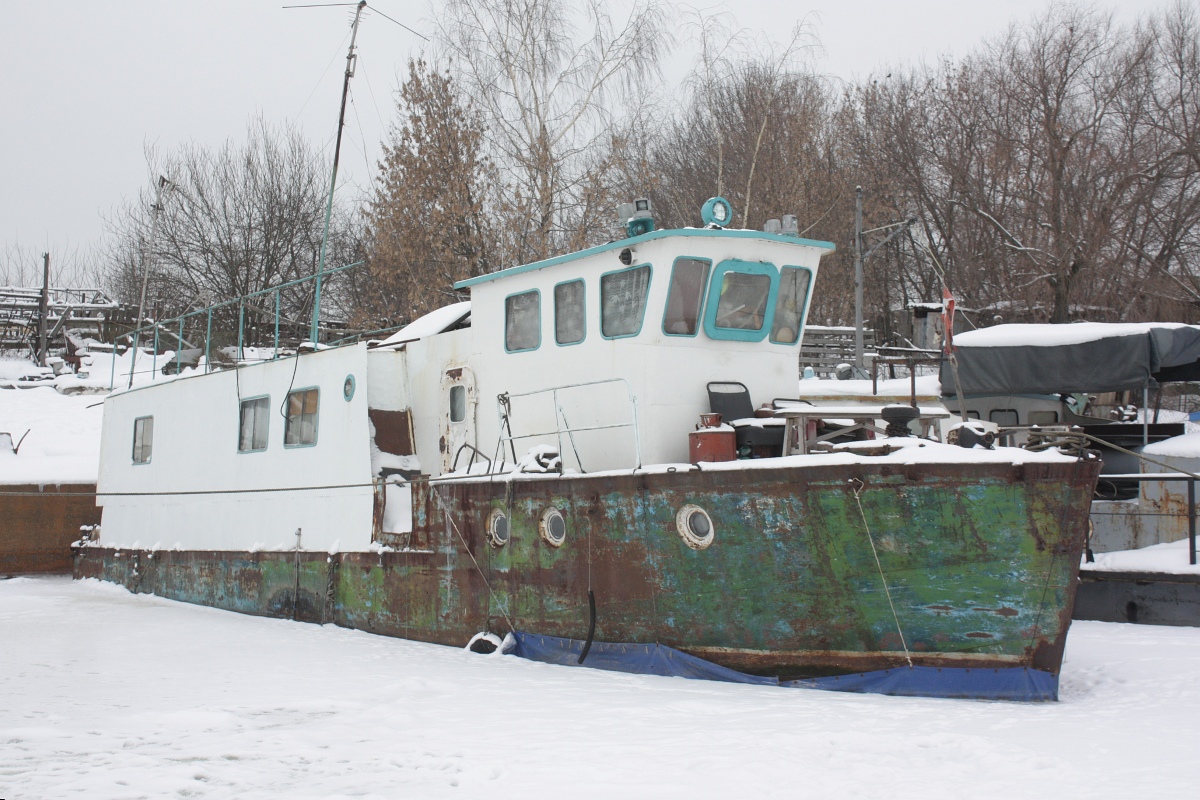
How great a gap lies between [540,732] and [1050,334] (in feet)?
40.7

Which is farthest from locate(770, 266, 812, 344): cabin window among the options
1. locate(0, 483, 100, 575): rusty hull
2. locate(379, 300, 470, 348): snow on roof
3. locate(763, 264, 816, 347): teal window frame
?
locate(0, 483, 100, 575): rusty hull

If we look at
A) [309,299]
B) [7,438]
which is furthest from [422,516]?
[309,299]

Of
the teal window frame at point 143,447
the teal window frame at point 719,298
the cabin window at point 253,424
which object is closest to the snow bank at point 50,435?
the teal window frame at point 143,447

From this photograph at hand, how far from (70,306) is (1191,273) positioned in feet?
111

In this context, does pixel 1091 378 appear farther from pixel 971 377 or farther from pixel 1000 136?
pixel 1000 136

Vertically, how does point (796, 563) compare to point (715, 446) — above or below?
below

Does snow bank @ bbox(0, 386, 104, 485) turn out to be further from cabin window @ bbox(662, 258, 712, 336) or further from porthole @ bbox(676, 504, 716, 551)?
porthole @ bbox(676, 504, 716, 551)

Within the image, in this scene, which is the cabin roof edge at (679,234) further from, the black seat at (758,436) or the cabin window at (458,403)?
the black seat at (758,436)

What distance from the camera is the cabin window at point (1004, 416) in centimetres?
1670

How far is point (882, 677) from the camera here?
24.1 ft

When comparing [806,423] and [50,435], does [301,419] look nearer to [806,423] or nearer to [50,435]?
[806,423]

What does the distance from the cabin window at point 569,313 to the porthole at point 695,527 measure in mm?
2331

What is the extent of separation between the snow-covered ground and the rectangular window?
3401mm

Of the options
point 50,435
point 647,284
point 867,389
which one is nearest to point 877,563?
point 647,284
